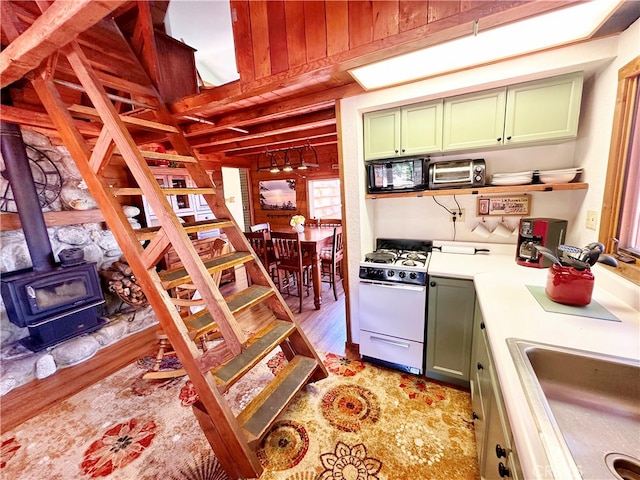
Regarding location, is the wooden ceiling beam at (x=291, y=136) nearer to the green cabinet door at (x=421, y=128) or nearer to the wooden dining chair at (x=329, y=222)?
the green cabinet door at (x=421, y=128)

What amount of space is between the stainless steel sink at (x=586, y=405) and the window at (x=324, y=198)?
5.05 metres

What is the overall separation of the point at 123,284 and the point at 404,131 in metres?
3.55

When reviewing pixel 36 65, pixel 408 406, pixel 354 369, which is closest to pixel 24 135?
pixel 36 65

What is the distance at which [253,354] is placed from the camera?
5.17 feet

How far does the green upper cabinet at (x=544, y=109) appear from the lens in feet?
5.20

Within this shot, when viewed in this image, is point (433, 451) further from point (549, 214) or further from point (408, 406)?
point (549, 214)

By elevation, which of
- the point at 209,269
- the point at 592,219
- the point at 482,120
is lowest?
the point at 209,269

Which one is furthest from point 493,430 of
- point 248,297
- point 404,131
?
point 404,131

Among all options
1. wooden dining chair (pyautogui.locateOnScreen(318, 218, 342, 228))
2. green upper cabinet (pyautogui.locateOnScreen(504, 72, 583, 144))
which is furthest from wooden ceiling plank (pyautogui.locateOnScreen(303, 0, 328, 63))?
wooden dining chair (pyautogui.locateOnScreen(318, 218, 342, 228))

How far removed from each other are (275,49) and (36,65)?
142 centimetres

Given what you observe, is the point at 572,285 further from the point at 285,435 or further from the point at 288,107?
the point at 288,107

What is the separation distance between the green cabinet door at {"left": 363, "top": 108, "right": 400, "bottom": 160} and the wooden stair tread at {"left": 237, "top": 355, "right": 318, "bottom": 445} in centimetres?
176

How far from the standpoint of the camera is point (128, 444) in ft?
5.54

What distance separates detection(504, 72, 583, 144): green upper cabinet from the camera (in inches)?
62.4
